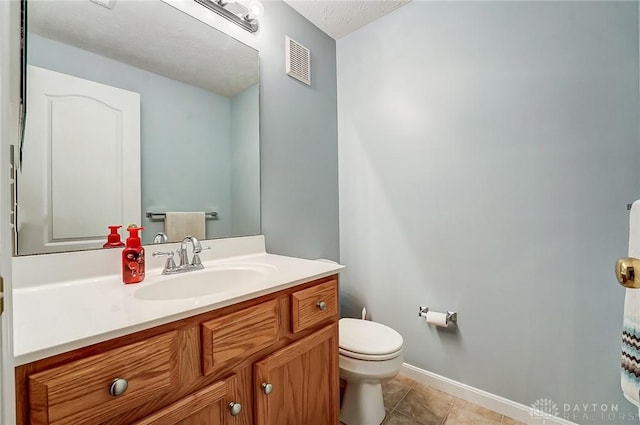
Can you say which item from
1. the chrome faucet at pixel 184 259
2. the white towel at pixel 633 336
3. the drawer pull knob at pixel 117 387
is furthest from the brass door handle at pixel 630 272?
the chrome faucet at pixel 184 259

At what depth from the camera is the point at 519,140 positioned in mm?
1337

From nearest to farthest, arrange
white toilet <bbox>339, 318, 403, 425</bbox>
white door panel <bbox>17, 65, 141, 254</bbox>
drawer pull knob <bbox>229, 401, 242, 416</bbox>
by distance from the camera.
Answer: drawer pull knob <bbox>229, 401, 242, 416</bbox> < white door panel <bbox>17, 65, 141, 254</bbox> < white toilet <bbox>339, 318, 403, 425</bbox>

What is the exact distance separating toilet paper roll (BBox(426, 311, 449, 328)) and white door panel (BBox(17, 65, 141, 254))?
156 cm

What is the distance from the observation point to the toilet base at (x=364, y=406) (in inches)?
51.6

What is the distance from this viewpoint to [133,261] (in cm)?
93

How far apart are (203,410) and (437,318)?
4.19 ft

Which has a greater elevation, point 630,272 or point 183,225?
point 183,225

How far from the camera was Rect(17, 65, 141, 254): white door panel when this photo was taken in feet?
2.87

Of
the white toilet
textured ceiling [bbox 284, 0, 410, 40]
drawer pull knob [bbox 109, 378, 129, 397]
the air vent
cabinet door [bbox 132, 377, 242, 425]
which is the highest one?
textured ceiling [bbox 284, 0, 410, 40]

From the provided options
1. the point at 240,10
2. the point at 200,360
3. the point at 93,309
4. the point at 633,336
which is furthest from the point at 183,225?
the point at 633,336

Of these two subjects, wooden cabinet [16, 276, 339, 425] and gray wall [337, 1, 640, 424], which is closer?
wooden cabinet [16, 276, 339, 425]

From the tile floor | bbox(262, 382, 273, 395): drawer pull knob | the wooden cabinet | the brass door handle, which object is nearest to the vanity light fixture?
the wooden cabinet

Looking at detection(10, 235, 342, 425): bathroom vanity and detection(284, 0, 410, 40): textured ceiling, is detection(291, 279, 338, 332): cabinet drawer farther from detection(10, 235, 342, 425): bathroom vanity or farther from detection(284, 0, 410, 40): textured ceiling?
detection(284, 0, 410, 40): textured ceiling

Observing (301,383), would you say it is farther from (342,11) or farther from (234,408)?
(342,11)
